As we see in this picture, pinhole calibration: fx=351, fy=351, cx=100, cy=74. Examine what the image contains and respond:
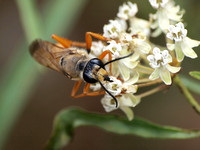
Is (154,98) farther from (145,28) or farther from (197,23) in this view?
(145,28)

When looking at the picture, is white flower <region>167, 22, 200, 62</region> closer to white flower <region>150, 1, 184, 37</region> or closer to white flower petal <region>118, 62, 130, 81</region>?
white flower <region>150, 1, 184, 37</region>

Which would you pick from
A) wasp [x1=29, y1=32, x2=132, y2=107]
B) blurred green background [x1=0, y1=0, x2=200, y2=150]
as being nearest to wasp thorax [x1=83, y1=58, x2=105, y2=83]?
wasp [x1=29, y1=32, x2=132, y2=107]

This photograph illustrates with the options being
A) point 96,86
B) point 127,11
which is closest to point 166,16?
point 127,11

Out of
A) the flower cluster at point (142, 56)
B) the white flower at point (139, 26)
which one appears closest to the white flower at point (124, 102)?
the flower cluster at point (142, 56)

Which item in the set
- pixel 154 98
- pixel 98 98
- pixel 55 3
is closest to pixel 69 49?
pixel 55 3

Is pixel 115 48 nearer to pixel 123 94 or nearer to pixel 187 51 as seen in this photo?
pixel 123 94

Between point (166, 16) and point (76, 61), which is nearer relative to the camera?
point (166, 16)

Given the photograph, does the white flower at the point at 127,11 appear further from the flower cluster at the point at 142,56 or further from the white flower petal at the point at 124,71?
the white flower petal at the point at 124,71
